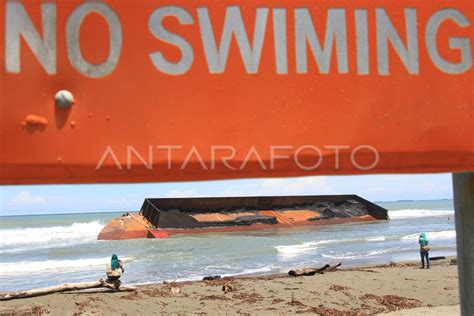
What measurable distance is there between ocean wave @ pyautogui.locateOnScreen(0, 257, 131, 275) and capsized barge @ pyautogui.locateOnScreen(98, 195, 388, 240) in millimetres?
8484

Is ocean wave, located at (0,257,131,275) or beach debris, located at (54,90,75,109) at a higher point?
beach debris, located at (54,90,75,109)

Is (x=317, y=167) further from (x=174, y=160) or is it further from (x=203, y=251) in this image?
(x=203, y=251)

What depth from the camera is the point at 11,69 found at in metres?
1.49

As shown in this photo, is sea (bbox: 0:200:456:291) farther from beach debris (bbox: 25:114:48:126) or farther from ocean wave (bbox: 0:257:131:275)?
beach debris (bbox: 25:114:48:126)

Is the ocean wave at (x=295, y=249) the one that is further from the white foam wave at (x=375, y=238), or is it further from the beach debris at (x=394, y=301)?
the beach debris at (x=394, y=301)

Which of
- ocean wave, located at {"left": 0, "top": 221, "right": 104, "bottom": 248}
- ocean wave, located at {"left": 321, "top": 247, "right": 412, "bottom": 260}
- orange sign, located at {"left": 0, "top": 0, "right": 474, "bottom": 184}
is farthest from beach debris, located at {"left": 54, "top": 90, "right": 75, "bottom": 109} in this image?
ocean wave, located at {"left": 0, "top": 221, "right": 104, "bottom": 248}

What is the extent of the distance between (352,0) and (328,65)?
0.88 ft

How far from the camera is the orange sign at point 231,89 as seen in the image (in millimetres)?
1499

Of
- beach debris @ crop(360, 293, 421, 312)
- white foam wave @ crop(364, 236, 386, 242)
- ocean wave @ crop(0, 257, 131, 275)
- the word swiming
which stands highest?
the word swiming

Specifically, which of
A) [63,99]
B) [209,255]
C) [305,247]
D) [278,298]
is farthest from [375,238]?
[63,99]

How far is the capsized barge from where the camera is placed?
3312 centimetres

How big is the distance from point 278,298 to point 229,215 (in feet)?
78.8

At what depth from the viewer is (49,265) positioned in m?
22.2

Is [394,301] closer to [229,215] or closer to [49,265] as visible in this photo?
[49,265]
